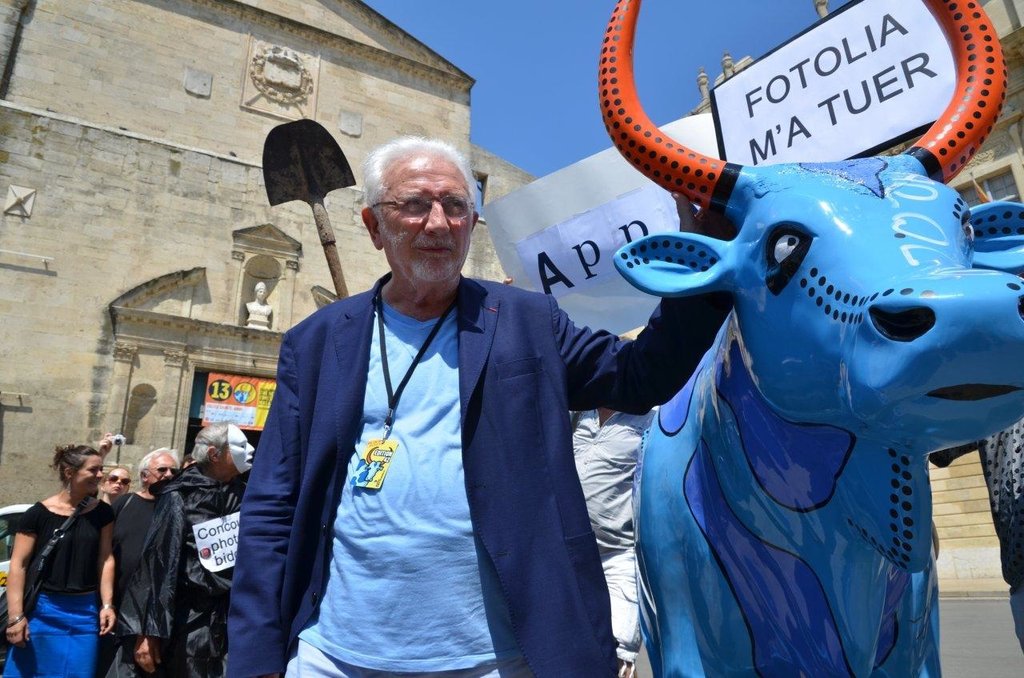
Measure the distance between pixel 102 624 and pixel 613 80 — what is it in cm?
438

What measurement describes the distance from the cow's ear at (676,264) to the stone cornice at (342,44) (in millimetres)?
19199

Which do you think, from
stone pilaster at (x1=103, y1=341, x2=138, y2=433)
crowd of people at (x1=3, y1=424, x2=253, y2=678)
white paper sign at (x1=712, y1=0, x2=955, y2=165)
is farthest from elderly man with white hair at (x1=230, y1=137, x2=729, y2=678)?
stone pilaster at (x1=103, y1=341, x2=138, y2=433)

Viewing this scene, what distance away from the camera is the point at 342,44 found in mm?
Result: 18891

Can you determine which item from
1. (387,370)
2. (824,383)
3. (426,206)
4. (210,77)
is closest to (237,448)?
Result: (387,370)

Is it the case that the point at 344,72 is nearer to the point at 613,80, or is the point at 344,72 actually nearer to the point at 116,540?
the point at 116,540

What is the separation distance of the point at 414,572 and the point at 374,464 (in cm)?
26

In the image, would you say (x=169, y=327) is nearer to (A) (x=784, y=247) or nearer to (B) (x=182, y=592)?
(B) (x=182, y=592)

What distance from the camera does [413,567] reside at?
1562 millimetres

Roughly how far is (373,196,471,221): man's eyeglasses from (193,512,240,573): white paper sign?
2.67 meters

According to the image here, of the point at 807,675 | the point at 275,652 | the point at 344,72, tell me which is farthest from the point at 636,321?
the point at 344,72

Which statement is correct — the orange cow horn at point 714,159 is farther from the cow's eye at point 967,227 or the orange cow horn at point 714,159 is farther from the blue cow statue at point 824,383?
the cow's eye at point 967,227

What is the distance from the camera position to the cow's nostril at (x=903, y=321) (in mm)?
1101

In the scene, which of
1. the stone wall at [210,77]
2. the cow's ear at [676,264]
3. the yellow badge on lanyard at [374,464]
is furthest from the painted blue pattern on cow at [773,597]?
A: the stone wall at [210,77]

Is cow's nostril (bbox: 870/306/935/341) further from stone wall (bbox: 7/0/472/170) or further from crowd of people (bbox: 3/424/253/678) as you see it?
stone wall (bbox: 7/0/472/170)
